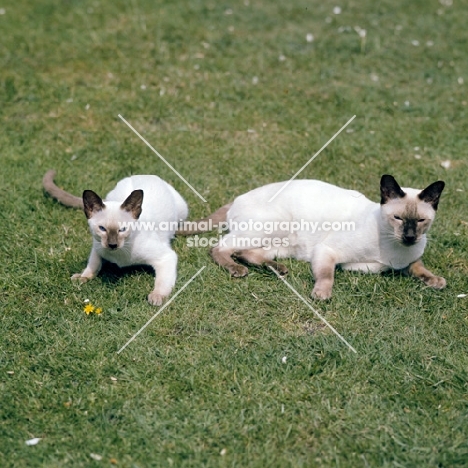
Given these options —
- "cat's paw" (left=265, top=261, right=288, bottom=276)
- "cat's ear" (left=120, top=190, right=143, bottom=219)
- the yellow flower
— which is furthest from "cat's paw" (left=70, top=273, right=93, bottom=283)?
"cat's paw" (left=265, top=261, right=288, bottom=276)

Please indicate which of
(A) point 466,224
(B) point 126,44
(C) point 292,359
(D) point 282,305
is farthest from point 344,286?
(B) point 126,44

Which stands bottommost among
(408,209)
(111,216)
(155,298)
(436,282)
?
(436,282)

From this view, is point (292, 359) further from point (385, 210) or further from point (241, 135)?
point (241, 135)

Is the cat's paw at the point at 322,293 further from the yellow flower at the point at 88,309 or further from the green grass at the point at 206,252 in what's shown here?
the yellow flower at the point at 88,309

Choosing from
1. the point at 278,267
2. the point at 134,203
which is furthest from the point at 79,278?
the point at 278,267

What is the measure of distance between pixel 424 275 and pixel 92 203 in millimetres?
2202

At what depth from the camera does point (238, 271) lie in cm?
443

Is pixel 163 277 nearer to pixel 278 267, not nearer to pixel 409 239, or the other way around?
pixel 278 267

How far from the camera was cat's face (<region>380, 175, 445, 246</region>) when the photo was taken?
4.10 m

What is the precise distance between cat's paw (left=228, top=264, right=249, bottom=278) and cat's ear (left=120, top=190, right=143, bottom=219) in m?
0.74

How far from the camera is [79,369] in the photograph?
3654mm

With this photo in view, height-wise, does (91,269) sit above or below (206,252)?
above

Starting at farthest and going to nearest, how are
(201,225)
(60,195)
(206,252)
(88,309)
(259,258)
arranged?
(60,195)
(201,225)
(206,252)
(259,258)
(88,309)

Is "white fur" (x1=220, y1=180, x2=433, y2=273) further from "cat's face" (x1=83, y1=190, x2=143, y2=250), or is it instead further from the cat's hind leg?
"cat's face" (x1=83, y1=190, x2=143, y2=250)
